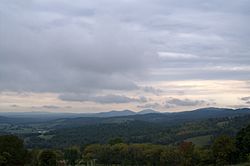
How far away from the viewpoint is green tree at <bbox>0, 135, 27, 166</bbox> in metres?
78.2

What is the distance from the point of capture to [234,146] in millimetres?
83500

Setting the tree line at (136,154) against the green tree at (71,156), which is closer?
the tree line at (136,154)

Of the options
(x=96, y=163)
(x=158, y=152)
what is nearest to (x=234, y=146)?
(x=158, y=152)

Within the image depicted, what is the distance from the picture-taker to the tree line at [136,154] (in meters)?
80.2

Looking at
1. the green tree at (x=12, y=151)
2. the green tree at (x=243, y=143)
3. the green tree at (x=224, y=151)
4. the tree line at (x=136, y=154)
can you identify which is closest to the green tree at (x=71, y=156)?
the tree line at (x=136, y=154)

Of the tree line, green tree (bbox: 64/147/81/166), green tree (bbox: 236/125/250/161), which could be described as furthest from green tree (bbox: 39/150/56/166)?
green tree (bbox: 236/125/250/161)

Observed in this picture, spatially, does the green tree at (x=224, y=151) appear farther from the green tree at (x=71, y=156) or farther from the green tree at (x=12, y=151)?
the green tree at (x=12, y=151)

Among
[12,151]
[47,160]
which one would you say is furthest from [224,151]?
[12,151]

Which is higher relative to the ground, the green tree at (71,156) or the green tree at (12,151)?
the green tree at (12,151)

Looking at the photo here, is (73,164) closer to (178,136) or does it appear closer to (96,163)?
(96,163)

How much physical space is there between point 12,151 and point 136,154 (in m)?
A: 36.4

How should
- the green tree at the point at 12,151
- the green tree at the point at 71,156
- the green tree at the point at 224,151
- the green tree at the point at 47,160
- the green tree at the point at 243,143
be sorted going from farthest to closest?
1. the green tree at the point at 71,156
2. the green tree at the point at 47,160
3. the green tree at the point at 224,151
4. the green tree at the point at 243,143
5. the green tree at the point at 12,151

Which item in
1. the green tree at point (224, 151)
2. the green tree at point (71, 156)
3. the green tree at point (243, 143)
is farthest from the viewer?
the green tree at point (71, 156)

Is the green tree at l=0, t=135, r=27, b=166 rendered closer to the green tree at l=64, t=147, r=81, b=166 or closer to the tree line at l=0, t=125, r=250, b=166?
the tree line at l=0, t=125, r=250, b=166
